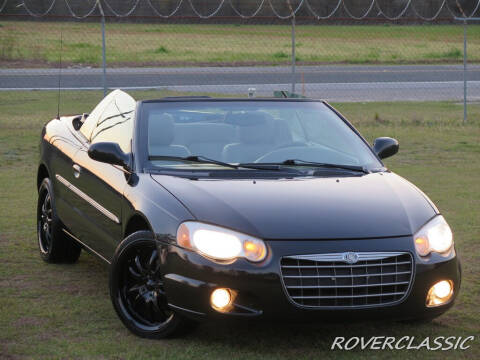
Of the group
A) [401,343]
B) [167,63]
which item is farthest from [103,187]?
[167,63]

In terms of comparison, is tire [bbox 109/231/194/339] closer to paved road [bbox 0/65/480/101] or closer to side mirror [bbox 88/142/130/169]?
side mirror [bbox 88/142/130/169]

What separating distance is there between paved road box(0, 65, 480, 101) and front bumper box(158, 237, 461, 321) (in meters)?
17.8

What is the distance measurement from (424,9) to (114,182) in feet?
110

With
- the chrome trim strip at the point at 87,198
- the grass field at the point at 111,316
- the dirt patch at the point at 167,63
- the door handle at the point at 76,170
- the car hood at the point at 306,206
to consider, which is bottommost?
the dirt patch at the point at 167,63

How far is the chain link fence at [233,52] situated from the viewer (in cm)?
2506

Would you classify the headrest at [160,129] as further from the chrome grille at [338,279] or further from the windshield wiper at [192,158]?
the chrome grille at [338,279]

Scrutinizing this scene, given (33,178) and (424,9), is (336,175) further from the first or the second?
(424,9)

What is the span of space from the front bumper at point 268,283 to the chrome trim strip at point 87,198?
961 millimetres

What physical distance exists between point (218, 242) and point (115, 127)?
2.12 metres

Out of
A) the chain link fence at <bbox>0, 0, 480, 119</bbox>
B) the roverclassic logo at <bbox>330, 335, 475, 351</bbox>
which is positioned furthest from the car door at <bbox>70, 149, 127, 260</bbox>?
the chain link fence at <bbox>0, 0, 480, 119</bbox>

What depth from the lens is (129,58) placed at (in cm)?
3356

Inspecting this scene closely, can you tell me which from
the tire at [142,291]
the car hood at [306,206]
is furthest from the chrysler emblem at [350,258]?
the tire at [142,291]

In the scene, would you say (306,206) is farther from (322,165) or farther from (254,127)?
(254,127)

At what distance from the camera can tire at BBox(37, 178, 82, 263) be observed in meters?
7.34
